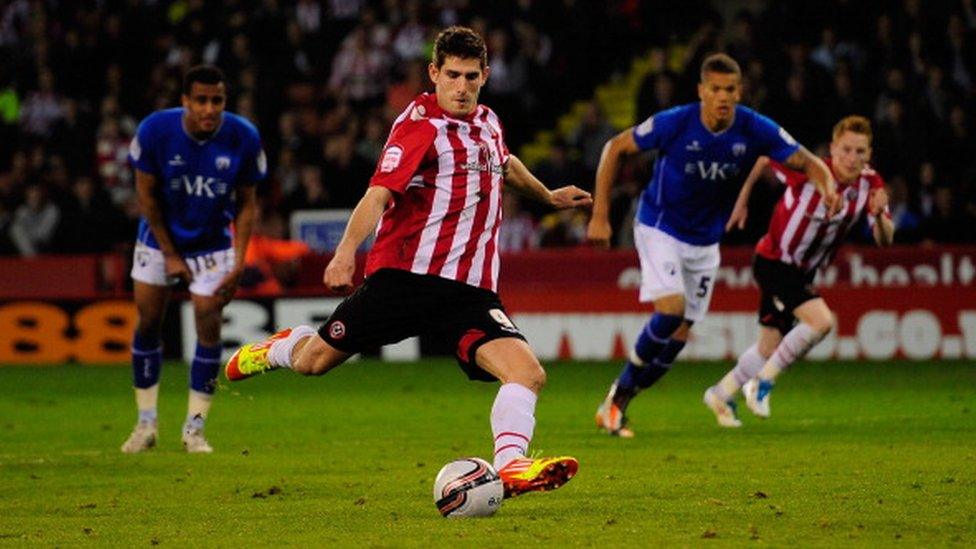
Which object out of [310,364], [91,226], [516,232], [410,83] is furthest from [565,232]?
[310,364]

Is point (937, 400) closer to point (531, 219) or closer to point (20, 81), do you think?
point (531, 219)

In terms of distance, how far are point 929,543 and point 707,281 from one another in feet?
18.1

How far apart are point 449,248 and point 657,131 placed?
156 inches

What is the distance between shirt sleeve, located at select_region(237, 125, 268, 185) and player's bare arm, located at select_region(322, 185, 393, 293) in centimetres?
317

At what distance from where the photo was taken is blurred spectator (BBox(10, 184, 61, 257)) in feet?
70.8

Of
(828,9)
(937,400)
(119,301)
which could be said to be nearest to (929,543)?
(937,400)

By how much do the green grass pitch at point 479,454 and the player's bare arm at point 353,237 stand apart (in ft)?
3.30

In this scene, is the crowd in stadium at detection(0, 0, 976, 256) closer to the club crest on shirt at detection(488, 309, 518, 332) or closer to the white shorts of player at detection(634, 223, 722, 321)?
the white shorts of player at detection(634, 223, 722, 321)

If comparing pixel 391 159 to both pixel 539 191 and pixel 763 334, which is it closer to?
pixel 539 191

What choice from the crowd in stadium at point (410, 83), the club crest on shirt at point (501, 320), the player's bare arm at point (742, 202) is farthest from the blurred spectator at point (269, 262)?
the club crest on shirt at point (501, 320)

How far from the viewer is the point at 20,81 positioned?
2489 centimetres

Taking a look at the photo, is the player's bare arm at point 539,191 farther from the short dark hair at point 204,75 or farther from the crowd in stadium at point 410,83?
the crowd in stadium at point 410,83

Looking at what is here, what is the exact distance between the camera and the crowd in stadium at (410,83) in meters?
19.8

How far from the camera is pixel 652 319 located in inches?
469
